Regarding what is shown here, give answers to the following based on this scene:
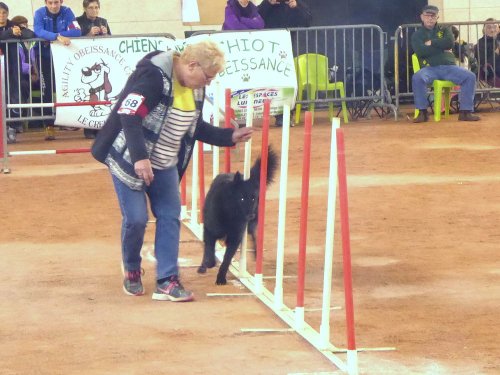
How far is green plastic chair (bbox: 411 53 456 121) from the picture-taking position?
18.1 metres

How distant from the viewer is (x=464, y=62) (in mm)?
19438

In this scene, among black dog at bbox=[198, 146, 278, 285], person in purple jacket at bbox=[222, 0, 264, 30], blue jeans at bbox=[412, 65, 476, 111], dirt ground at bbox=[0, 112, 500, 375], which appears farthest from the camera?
blue jeans at bbox=[412, 65, 476, 111]

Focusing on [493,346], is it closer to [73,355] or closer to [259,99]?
[73,355]

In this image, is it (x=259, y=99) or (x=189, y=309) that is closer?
(x=189, y=309)

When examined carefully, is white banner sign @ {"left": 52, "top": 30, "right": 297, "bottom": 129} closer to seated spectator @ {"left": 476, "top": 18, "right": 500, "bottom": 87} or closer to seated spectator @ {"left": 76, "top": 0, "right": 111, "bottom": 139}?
seated spectator @ {"left": 76, "top": 0, "right": 111, "bottom": 139}

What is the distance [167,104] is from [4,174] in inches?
280

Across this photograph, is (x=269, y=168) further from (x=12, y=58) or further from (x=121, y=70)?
(x=12, y=58)

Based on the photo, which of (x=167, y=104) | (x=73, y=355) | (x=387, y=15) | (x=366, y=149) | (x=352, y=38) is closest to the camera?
(x=73, y=355)

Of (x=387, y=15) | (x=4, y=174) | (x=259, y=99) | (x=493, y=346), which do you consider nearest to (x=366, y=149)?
(x=259, y=99)

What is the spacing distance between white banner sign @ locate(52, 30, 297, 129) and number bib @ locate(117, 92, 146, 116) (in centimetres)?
852

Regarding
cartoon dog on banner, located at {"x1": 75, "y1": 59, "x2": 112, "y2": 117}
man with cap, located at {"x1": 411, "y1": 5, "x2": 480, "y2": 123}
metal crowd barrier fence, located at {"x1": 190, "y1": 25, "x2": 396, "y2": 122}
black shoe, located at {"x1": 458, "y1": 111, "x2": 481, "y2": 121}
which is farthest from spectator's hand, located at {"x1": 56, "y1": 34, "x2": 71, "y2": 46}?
black shoe, located at {"x1": 458, "y1": 111, "x2": 481, "y2": 121}

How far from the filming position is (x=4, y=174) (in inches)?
573

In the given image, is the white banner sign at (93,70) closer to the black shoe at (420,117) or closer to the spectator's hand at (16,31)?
the spectator's hand at (16,31)

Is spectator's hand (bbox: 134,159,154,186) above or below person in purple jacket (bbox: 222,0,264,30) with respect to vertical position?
below
